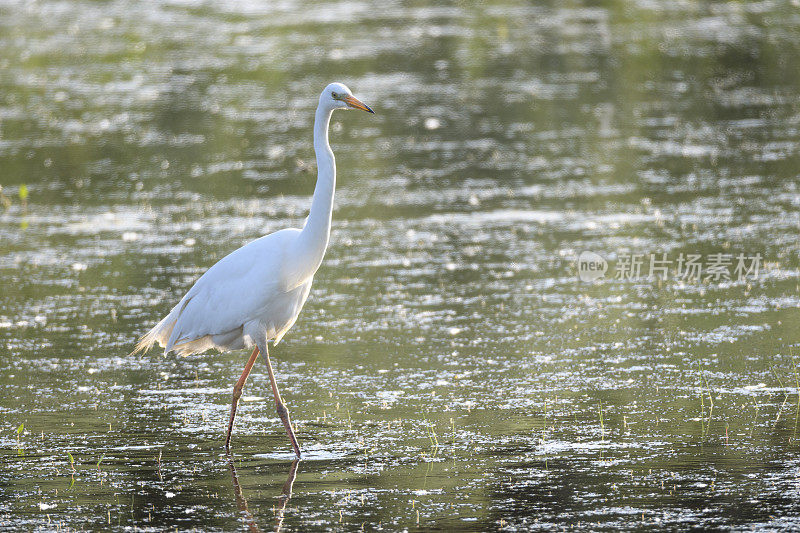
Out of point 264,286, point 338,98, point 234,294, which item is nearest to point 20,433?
point 234,294

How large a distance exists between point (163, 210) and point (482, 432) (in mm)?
7197

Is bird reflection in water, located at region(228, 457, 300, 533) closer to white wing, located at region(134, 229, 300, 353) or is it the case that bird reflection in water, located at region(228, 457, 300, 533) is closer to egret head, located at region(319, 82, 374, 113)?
white wing, located at region(134, 229, 300, 353)

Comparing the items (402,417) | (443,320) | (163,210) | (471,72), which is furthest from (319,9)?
(402,417)

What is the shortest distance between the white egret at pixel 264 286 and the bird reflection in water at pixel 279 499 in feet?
1.32

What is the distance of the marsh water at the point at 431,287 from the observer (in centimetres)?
630

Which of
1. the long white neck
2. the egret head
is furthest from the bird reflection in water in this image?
the egret head

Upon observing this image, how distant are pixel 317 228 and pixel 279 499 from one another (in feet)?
5.90

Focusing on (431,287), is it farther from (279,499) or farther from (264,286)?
(279,499)

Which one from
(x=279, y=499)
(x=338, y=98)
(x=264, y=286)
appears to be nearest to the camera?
(x=279, y=499)

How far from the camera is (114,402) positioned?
7.92m

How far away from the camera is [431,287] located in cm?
1034

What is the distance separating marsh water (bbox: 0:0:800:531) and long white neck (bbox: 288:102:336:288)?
1056mm

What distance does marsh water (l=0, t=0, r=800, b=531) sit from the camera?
20.7 ft

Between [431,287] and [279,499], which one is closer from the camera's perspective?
[279,499]
